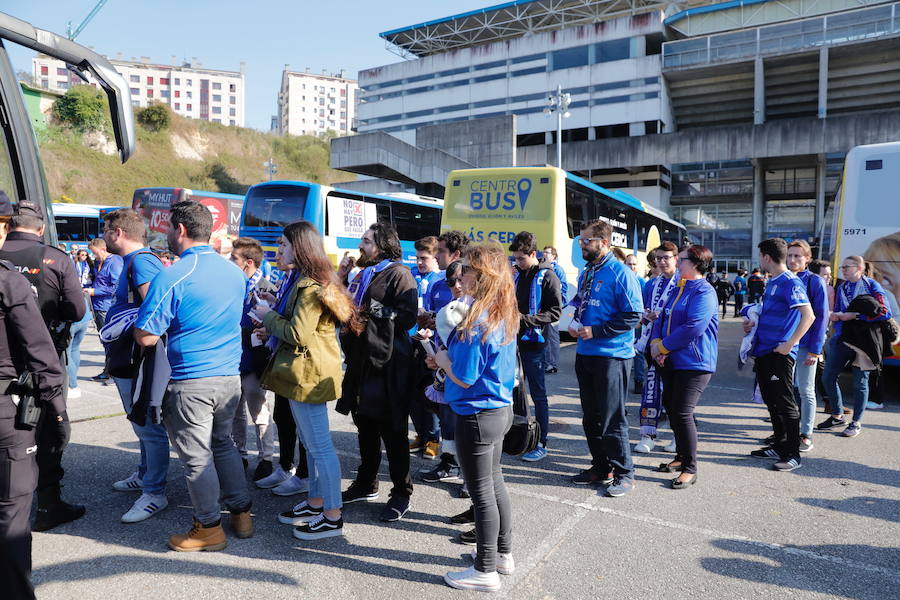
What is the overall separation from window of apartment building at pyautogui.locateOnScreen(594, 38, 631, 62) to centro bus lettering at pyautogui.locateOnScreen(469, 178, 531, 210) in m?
29.8

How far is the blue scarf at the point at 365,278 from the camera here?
408 centimetres

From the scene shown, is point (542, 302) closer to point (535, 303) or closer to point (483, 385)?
point (535, 303)

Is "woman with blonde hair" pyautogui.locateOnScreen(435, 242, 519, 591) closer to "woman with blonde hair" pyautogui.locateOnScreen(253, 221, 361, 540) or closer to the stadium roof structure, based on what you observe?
"woman with blonde hair" pyautogui.locateOnScreen(253, 221, 361, 540)

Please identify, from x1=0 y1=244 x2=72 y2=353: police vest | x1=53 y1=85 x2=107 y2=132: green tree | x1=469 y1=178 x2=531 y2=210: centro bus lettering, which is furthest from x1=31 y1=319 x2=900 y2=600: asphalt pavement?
x1=53 y1=85 x2=107 y2=132: green tree

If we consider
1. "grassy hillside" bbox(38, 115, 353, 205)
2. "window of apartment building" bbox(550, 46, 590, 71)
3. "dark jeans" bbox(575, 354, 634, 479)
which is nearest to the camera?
"dark jeans" bbox(575, 354, 634, 479)

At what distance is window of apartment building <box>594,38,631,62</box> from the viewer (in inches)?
1481

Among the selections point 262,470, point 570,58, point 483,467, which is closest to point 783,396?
point 483,467

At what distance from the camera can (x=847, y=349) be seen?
6.31 meters

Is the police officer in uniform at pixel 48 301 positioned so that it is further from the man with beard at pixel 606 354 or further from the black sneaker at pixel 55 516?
the man with beard at pixel 606 354

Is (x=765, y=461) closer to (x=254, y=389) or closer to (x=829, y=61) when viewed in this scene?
(x=254, y=389)

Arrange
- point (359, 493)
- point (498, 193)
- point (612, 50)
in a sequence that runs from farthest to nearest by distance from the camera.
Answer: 1. point (612, 50)
2. point (498, 193)
3. point (359, 493)

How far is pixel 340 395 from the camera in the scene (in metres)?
3.79

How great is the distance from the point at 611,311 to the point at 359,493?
225 centimetres

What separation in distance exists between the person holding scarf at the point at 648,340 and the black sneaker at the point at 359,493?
2.58m
